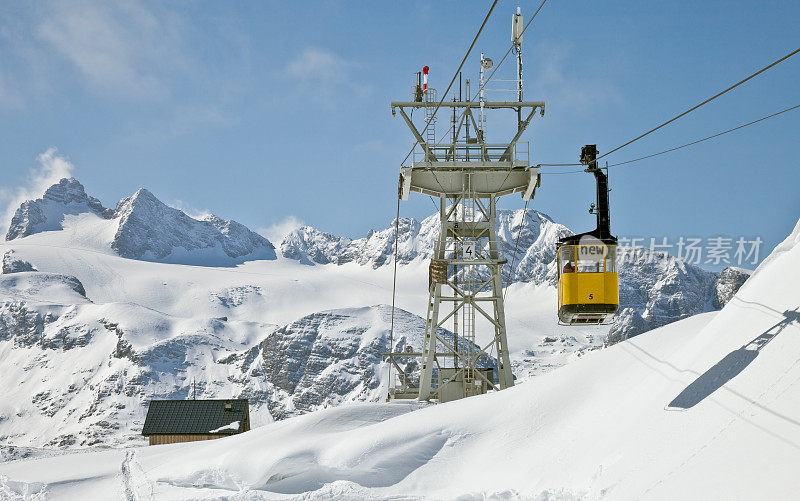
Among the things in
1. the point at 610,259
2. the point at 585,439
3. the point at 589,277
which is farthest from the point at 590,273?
the point at 585,439

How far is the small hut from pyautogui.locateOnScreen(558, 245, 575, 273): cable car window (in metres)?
44.8

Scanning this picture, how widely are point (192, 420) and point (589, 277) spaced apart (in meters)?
51.2

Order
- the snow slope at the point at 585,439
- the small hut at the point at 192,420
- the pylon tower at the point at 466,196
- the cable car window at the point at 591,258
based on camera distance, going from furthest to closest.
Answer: the small hut at the point at 192,420, the pylon tower at the point at 466,196, the cable car window at the point at 591,258, the snow slope at the point at 585,439

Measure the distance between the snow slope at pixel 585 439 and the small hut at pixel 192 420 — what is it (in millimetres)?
39965

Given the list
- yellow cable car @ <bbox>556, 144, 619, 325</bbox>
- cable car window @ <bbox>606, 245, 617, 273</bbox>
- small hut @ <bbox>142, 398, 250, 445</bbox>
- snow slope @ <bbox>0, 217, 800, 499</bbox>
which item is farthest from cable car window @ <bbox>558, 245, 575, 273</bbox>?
small hut @ <bbox>142, 398, 250, 445</bbox>

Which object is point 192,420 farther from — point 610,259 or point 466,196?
point 610,259

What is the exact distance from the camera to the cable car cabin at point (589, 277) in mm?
20266

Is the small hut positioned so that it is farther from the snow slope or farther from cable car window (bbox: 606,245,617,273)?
cable car window (bbox: 606,245,617,273)

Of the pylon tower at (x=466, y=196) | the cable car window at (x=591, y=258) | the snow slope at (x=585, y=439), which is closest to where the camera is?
the snow slope at (x=585, y=439)

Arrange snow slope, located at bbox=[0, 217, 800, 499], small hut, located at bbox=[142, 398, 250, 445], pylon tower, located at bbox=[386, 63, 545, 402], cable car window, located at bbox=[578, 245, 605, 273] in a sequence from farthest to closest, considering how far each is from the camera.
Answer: small hut, located at bbox=[142, 398, 250, 445], pylon tower, located at bbox=[386, 63, 545, 402], cable car window, located at bbox=[578, 245, 605, 273], snow slope, located at bbox=[0, 217, 800, 499]

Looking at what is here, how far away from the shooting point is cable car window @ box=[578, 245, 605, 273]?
20.2 m

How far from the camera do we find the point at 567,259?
2041cm

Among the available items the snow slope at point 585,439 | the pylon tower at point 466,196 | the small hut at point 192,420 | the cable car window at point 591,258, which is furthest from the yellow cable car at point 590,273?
the small hut at point 192,420

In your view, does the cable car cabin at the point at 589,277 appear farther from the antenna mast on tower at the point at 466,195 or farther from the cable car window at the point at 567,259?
the antenna mast on tower at the point at 466,195
